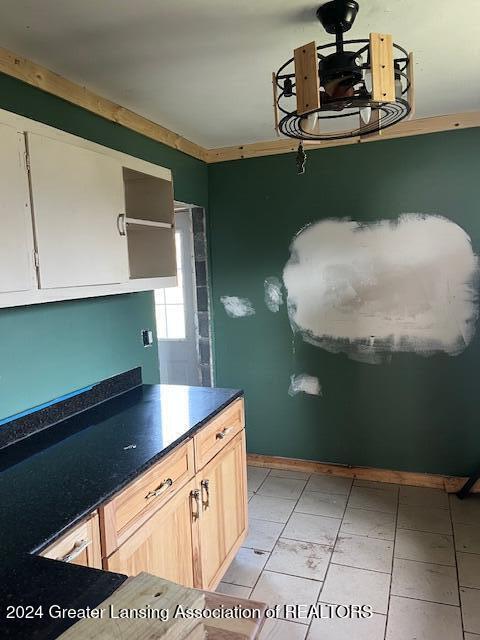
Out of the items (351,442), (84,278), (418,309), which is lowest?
(351,442)

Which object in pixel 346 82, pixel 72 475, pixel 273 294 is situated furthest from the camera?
pixel 273 294

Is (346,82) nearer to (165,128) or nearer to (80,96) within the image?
(80,96)

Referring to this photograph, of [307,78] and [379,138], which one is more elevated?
[379,138]

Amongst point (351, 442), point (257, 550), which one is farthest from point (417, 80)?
→ point (257, 550)

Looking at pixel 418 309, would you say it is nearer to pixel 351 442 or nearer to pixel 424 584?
pixel 351 442

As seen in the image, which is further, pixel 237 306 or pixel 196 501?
pixel 237 306

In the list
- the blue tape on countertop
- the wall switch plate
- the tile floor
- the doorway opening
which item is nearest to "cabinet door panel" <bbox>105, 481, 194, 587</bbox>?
the tile floor

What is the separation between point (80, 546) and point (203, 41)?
178 cm

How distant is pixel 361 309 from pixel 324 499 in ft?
4.18

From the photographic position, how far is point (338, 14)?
1.58m

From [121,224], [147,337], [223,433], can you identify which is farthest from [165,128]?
[223,433]

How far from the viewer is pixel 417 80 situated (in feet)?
7.59

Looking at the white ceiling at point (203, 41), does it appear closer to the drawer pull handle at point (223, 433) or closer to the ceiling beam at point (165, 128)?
the ceiling beam at point (165, 128)

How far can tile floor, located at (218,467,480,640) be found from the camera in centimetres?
200
